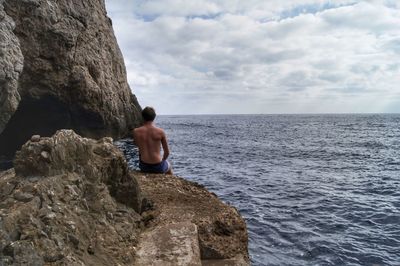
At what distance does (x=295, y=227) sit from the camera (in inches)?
498

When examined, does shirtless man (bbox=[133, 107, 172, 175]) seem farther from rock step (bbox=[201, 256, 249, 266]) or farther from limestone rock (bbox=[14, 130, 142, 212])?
rock step (bbox=[201, 256, 249, 266])

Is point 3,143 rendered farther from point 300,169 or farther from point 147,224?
point 147,224

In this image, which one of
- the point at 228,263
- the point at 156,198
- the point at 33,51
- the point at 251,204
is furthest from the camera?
the point at 33,51

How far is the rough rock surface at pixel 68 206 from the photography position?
149 inches

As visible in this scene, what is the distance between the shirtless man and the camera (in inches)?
346

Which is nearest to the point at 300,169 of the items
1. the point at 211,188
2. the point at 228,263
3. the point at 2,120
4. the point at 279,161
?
the point at 279,161

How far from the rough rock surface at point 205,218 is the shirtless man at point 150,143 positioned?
50.9 inches

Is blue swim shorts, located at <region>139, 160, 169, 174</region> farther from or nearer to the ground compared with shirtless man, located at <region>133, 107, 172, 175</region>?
nearer to the ground

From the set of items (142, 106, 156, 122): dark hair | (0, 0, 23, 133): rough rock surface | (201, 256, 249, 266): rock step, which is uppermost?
(0, 0, 23, 133): rough rock surface

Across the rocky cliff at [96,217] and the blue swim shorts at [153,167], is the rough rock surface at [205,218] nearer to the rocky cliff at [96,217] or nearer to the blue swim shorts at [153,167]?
the rocky cliff at [96,217]

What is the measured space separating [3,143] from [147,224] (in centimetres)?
2443

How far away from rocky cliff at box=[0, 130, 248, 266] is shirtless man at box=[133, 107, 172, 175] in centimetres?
177

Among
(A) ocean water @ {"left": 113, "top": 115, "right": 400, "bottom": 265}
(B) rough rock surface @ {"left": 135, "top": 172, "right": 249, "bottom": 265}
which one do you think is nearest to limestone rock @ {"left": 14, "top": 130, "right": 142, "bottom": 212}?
(B) rough rock surface @ {"left": 135, "top": 172, "right": 249, "bottom": 265}

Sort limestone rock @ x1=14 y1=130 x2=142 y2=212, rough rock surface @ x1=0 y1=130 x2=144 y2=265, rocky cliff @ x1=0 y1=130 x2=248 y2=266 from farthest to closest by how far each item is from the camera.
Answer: limestone rock @ x1=14 y1=130 x2=142 y2=212
rocky cliff @ x1=0 y1=130 x2=248 y2=266
rough rock surface @ x1=0 y1=130 x2=144 y2=265
